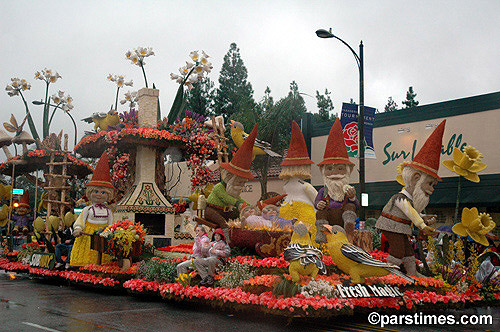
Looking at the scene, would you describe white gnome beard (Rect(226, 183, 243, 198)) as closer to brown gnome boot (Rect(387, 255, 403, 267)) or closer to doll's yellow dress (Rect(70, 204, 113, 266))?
brown gnome boot (Rect(387, 255, 403, 267))

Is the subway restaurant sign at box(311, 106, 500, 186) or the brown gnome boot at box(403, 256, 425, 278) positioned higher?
the subway restaurant sign at box(311, 106, 500, 186)

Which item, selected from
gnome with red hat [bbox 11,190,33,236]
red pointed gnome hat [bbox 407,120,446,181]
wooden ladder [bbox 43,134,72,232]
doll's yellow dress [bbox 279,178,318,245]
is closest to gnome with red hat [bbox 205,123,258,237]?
doll's yellow dress [bbox 279,178,318,245]


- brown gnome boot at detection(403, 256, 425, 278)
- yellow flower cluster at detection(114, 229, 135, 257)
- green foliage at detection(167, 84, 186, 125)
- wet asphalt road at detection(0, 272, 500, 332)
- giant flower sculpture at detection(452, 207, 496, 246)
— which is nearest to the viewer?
wet asphalt road at detection(0, 272, 500, 332)

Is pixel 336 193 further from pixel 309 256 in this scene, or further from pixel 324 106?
pixel 324 106

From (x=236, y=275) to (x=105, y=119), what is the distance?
8125 mm

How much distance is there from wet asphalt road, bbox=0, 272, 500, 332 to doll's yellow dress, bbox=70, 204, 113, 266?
1871mm

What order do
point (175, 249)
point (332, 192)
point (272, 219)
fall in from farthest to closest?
point (175, 249) → point (272, 219) → point (332, 192)

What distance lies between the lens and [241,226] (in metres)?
9.80

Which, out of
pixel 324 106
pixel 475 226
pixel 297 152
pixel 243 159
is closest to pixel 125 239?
pixel 243 159

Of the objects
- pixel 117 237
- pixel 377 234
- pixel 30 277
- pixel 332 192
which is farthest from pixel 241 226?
pixel 30 277

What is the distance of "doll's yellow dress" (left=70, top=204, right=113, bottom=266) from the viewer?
38.0 ft

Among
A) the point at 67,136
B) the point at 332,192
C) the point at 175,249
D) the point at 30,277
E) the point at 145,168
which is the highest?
the point at 67,136

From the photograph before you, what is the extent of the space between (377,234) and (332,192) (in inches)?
184

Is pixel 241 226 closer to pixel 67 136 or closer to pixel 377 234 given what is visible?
pixel 377 234
